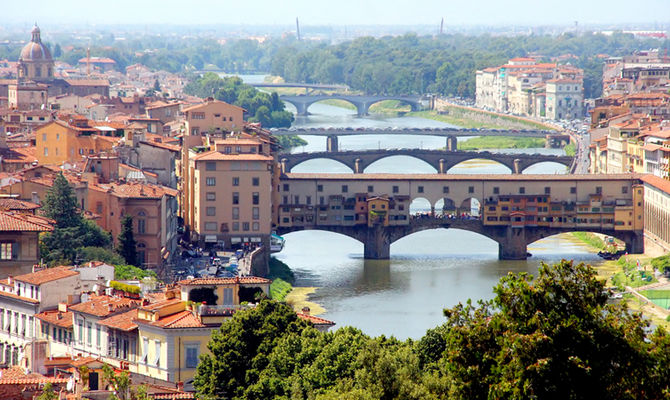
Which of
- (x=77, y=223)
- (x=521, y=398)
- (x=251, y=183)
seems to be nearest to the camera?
(x=521, y=398)

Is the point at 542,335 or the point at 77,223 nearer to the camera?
the point at 542,335

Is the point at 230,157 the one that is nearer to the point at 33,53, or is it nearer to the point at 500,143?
the point at 500,143

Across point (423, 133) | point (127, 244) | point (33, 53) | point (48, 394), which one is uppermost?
point (33, 53)

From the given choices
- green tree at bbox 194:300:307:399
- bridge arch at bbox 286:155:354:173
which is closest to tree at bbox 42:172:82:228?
green tree at bbox 194:300:307:399

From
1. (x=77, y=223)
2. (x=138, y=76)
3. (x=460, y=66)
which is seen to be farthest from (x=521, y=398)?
(x=460, y=66)

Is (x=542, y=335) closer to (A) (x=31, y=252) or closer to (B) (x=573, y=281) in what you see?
(B) (x=573, y=281)

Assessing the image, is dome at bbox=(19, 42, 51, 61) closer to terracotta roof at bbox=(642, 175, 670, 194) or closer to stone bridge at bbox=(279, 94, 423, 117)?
stone bridge at bbox=(279, 94, 423, 117)

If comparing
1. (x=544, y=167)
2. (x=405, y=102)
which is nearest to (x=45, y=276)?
(x=544, y=167)

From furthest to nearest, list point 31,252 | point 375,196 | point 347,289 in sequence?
1. point 375,196
2. point 347,289
3. point 31,252
